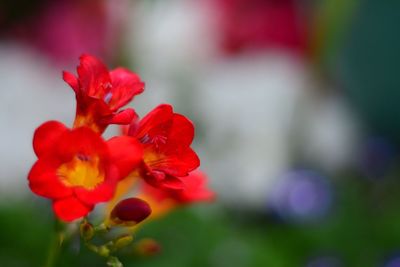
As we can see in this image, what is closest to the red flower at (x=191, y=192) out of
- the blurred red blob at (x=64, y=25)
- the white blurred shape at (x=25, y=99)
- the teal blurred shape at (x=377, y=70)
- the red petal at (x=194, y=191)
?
the red petal at (x=194, y=191)

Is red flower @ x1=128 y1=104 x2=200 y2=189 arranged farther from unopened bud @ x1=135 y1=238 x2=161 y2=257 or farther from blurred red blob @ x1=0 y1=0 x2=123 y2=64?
blurred red blob @ x1=0 y1=0 x2=123 y2=64

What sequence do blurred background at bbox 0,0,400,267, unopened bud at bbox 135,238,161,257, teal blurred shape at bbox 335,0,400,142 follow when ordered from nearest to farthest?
unopened bud at bbox 135,238,161,257 → blurred background at bbox 0,0,400,267 → teal blurred shape at bbox 335,0,400,142

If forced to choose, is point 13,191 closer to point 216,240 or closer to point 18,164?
point 18,164

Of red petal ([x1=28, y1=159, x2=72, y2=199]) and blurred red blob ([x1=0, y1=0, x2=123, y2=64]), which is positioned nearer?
red petal ([x1=28, y1=159, x2=72, y2=199])

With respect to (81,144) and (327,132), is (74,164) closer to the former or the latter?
(81,144)

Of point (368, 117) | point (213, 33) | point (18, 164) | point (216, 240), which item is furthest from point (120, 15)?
point (216, 240)

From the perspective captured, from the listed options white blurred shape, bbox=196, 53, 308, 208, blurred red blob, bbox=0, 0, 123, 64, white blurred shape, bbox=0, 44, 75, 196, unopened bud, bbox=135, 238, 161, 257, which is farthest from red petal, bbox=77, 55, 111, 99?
white blurred shape, bbox=0, 44, 75, 196

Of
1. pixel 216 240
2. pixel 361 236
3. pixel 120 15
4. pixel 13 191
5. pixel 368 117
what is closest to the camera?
pixel 216 240

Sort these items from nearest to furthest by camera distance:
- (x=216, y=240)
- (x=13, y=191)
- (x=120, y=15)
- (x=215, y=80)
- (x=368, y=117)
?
(x=216, y=240), (x=13, y=191), (x=120, y=15), (x=215, y=80), (x=368, y=117)

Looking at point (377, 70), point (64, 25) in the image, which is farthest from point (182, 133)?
point (377, 70)
